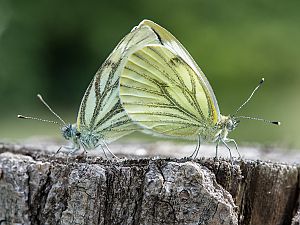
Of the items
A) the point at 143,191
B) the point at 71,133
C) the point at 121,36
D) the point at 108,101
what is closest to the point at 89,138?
the point at 71,133

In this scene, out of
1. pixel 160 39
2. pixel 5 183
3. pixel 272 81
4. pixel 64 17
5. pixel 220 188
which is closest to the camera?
pixel 220 188

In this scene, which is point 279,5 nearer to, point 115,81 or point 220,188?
point 115,81

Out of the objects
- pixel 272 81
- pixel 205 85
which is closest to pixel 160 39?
pixel 205 85

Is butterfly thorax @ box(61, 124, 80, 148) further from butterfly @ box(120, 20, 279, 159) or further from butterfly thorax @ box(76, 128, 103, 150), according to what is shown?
butterfly @ box(120, 20, 279, 159)

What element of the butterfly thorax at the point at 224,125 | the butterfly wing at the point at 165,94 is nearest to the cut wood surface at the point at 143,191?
the butterfly thorax at the point at 224,125

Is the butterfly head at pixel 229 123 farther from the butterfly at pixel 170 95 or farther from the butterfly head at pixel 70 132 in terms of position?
the butterfly head at pixel 70 132

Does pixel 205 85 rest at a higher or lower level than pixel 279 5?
lower
